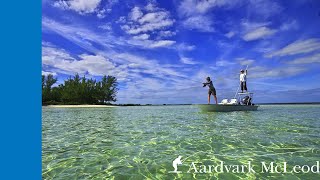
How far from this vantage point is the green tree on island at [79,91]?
65350 millimetres

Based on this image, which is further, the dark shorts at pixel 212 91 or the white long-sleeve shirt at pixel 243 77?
the white long-sleeve shirt at pixel 243 77

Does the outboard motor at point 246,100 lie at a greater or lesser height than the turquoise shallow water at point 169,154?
greater

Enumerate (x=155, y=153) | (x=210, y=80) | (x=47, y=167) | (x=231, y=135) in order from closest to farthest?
1. (x=47, y=167)
2. (x=155, y=153)
3. (x=231, y=135)
4. (x=210, y=80)

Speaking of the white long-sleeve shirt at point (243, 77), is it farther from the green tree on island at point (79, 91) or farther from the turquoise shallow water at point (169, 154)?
the green tree on island at point (79, 91)

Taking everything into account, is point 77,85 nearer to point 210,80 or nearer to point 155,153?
point 210,80

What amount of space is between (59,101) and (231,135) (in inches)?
2521

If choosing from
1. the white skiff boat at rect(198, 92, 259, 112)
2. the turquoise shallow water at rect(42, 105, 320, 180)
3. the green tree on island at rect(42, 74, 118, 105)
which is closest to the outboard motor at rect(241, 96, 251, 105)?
the white skiff boat at rect(198, 92, 259, 112)

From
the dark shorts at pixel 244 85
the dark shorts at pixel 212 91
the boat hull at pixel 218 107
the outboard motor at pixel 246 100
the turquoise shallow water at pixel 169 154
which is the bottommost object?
the turquoise shallow water at pixel 169 154

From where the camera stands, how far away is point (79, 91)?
2655 inches

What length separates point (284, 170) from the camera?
5.81 m

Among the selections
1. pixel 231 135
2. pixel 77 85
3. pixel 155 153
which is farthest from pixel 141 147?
pixel 77 85

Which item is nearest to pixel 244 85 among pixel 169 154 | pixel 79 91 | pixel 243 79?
pixel 243 79

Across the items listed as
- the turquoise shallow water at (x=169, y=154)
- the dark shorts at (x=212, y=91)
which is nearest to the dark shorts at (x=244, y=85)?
the dark shorts at (x=212, y=91)

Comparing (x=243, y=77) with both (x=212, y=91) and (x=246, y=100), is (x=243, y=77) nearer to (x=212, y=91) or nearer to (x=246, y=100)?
(x=246, y=100)
